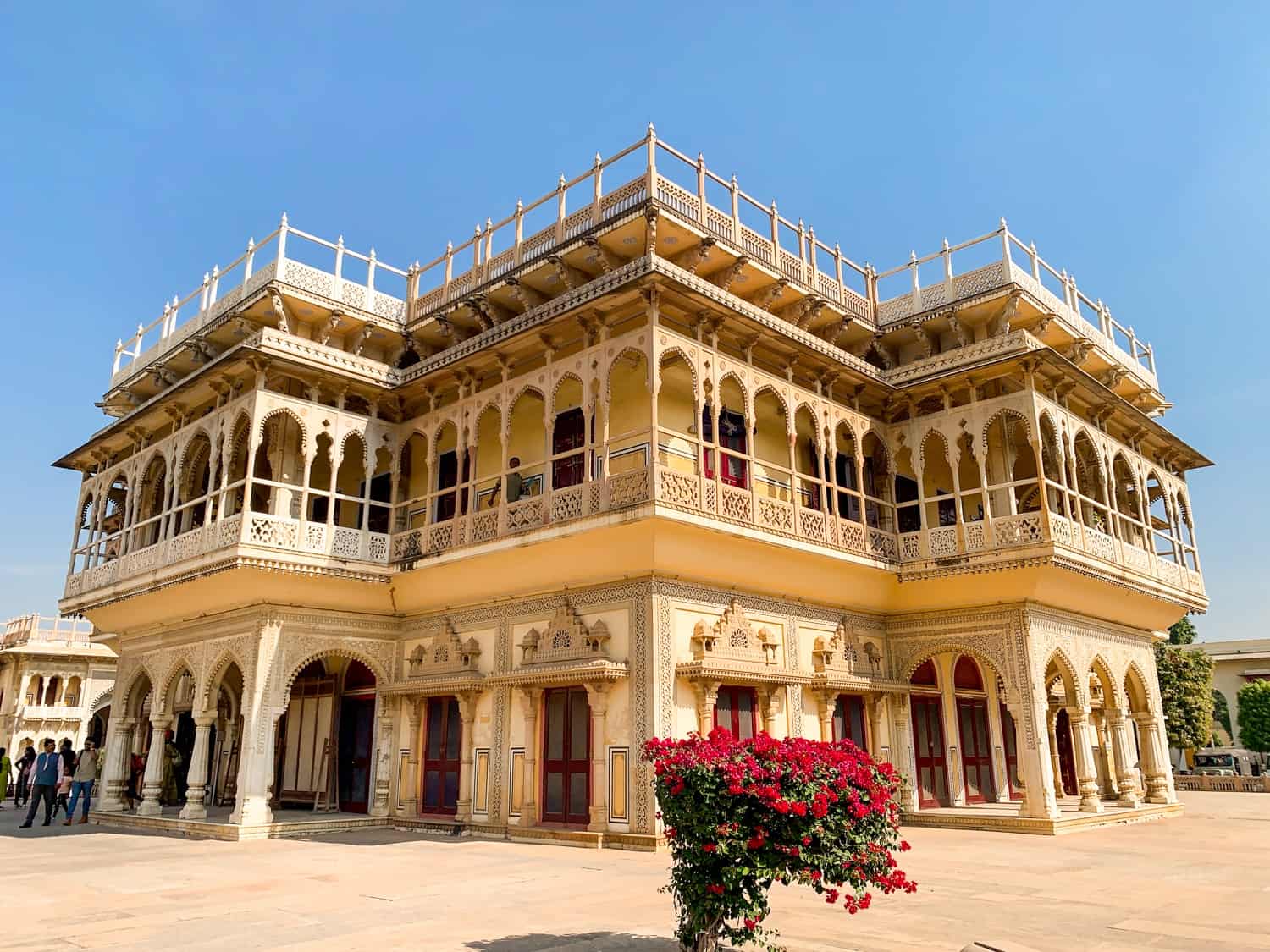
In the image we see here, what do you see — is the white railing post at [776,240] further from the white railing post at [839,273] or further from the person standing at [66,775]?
the person standing at [66,775]

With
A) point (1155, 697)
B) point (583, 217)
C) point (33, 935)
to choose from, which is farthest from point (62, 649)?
point (1155, 697)

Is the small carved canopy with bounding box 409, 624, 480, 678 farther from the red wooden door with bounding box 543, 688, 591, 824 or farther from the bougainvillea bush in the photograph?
the bougainvillea bush

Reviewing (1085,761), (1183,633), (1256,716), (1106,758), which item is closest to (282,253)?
(1085,761)

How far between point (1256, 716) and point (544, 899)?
1976 inches

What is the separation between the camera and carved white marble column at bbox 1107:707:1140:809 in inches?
Answer: 733

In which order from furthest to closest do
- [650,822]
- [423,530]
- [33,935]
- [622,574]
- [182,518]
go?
[182,518]
[423,530]
[622,574]
[650,822]
[33,935]

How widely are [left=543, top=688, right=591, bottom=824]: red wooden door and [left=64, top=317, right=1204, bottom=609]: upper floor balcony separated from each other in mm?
2811

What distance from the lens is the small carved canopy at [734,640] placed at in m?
14.2

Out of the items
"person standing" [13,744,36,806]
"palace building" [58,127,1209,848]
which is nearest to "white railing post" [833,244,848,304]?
"palace building" [58,127,1209,848]

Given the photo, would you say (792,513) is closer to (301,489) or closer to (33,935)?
(301,489)

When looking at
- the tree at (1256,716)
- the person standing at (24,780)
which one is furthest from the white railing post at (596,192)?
the tree at (1256,716)

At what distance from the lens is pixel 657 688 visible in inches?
531

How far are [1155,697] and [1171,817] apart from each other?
2644mm

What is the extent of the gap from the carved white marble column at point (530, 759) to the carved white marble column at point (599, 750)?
1174mm
